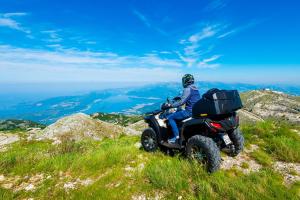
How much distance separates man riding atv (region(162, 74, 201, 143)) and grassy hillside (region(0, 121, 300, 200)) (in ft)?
4.30

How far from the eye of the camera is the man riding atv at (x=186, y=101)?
8078 mm

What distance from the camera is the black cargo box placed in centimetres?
661

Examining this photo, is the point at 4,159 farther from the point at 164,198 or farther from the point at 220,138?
the point at 220,138

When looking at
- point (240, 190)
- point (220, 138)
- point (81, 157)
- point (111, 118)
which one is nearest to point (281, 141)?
point (220, 138)

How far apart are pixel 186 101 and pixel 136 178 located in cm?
346

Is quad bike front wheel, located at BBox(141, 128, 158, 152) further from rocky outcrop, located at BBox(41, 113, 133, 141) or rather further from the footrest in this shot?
rocky outcrop, located at BBox(41, 113, 133, 141)

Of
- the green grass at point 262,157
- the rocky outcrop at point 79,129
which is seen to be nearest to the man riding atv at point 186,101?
the green grass at point 262,157

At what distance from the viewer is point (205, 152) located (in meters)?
6.51

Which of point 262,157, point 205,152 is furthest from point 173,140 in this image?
point 262,157

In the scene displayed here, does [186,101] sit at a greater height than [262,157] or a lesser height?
greater

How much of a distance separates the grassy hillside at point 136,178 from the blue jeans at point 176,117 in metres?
1.14

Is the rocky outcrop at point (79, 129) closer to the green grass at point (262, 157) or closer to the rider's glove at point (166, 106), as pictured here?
the rider's glove at point (166, 106)

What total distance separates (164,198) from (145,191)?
0.66 m

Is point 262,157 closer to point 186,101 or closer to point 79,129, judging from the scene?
point 186,101
